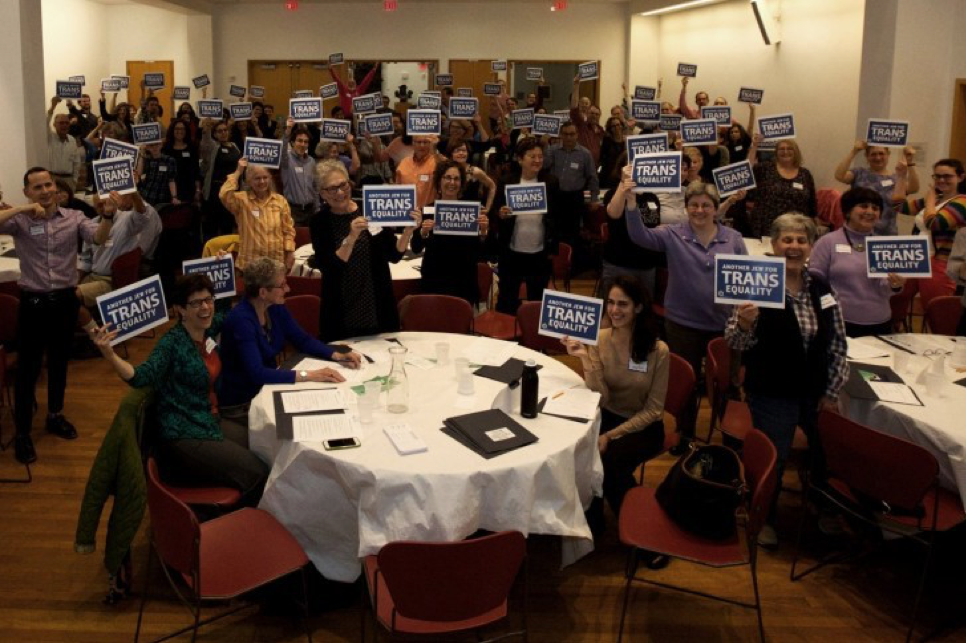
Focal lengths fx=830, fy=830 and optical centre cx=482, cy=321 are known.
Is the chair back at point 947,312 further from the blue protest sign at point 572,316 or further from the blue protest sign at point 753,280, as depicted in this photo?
the blue protest sign at point 572,316

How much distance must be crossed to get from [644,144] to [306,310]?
2.56 m

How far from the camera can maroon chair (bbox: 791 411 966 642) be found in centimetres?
354

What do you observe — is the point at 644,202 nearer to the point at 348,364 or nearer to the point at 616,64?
the point at 348,364

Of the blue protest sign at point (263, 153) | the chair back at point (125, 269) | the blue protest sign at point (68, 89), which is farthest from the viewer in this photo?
the blue protest sign at point (68, 89)

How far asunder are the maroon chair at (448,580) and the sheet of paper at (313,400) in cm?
114

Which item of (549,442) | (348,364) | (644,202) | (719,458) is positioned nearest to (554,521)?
(549,442)

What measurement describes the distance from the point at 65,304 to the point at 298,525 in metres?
2.93

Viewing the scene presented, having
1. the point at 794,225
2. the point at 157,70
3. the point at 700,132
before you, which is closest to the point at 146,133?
the point at 700,132

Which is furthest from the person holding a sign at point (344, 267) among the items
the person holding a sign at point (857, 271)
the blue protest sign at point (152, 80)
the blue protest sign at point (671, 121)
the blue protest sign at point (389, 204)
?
the blue protest sign at point (152, 80)

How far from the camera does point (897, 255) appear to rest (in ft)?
16.3

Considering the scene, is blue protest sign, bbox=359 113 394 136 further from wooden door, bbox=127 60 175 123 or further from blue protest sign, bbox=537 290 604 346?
wooden door, bbox=127 60 175 123

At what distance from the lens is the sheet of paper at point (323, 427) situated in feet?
11.5

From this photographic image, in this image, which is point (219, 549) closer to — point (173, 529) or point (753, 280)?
point (173, 529)

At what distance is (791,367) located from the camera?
421cm
